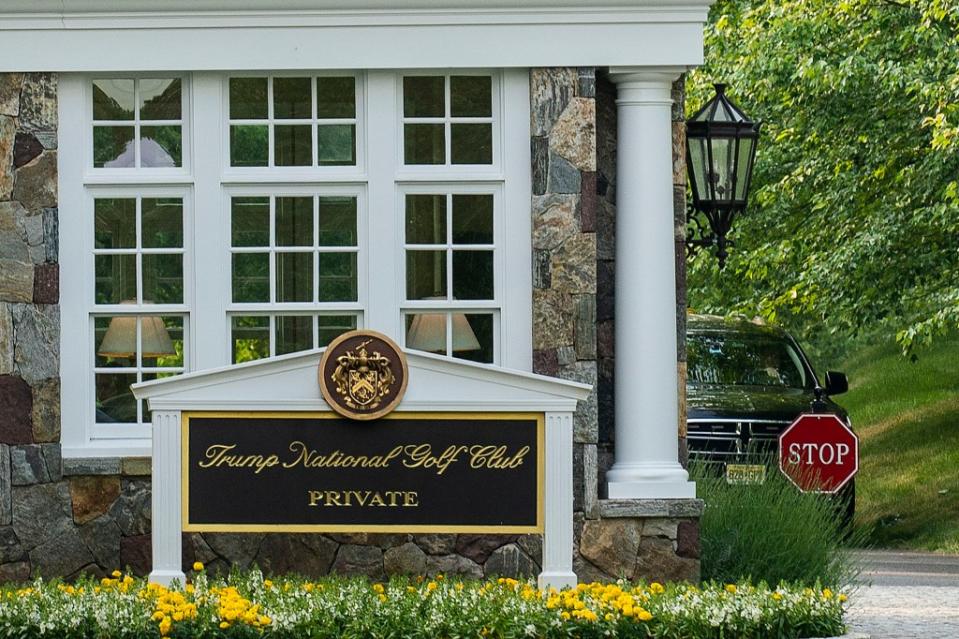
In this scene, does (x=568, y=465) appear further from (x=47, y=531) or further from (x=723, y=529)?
(x=47, y=531)

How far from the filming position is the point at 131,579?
9.22 m

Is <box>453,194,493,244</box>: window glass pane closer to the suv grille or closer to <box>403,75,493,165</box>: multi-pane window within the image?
<box>403,75,493,165</box>: multi-pane window

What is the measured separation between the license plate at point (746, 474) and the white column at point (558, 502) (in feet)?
8.31

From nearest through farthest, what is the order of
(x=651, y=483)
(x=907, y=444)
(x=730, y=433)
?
(x=651, y=483) → (x=730, y=433) → (x=907, y=444)

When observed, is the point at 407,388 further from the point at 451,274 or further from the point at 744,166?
the point at 744,166

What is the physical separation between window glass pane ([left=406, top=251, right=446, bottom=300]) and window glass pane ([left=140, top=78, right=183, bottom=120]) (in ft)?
5.51

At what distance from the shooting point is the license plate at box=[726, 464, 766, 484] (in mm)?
11281

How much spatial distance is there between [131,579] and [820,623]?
3.66 metres

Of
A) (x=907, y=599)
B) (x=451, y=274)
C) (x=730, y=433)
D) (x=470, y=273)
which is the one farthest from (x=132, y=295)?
(x=730, y=433)

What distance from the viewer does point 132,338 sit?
408 inches

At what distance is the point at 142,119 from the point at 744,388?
23.3 feet

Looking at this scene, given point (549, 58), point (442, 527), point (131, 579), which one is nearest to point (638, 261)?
point (549, 58)

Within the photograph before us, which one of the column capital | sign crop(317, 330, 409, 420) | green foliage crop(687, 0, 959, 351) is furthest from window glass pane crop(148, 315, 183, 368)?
Answer: green foliage crop(687, 0, 959, 351)

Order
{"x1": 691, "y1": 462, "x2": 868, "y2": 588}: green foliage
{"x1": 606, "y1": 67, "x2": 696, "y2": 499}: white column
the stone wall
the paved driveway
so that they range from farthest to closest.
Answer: {"x1": 691, "y1": 462, "x2": 868, "y2": 588}: green foliage → {"x1": 606, "y1": 67, "x2": 696, "y2": 499}: white column → the stone wall → the paved driveway
